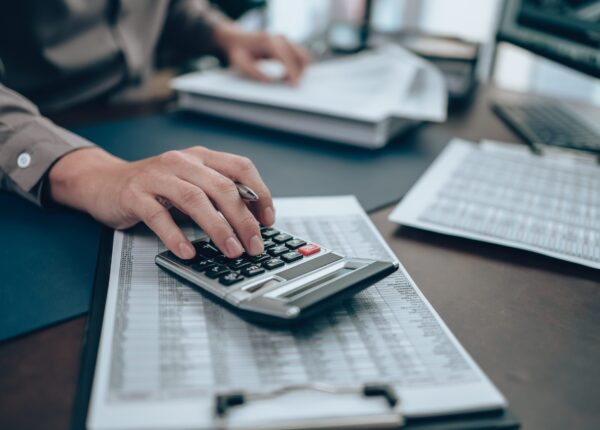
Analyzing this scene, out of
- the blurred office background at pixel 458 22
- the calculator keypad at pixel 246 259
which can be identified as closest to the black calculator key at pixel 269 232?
the calculator keypad at pixel 246 259

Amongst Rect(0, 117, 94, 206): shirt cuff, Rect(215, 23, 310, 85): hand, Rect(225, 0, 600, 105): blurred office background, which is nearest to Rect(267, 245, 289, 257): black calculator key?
Rect(0, 117, 94, 206): shirt cuff

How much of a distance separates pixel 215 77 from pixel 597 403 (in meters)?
0.79

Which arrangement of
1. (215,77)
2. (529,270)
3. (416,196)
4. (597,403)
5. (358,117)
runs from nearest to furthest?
1. (597,403)
2. (529,270)
3. (416,196)
4. (358,117)
5. (215,77)

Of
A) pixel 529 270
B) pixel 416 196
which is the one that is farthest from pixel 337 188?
pixel 529 270

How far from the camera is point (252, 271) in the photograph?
15.8 inches

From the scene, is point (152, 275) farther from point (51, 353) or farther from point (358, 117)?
point (358, 117)

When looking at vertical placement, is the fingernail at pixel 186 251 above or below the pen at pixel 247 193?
below

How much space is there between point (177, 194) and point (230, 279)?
108 millimetres

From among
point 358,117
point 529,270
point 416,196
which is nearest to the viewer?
point 529,270

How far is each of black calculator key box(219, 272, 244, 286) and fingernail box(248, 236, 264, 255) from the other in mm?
37

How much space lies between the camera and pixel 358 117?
76 cm

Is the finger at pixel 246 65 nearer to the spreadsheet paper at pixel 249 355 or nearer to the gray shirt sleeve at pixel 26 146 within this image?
the gray shirt sleeve at pixel 26 146

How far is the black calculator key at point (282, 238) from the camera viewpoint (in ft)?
1.50

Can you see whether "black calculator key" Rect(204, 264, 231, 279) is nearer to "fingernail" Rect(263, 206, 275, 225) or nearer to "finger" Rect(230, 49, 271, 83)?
"fingernail" Rect(263, 206, 275, 225)
